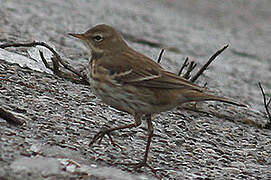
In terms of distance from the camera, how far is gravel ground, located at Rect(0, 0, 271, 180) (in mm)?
3623

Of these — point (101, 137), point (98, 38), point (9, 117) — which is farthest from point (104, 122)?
point (9, 117)

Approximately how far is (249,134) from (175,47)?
13.1 feet

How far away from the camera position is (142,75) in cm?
395

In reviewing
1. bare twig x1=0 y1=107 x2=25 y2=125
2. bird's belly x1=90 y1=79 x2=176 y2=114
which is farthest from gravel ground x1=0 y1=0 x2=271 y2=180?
bird's belly x1=90 y1=79 x2=176 y2=114

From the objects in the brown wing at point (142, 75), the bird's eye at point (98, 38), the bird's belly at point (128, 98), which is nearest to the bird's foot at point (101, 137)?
the bird's belly at point (128, 98)

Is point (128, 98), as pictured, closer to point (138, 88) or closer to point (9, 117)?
point (138, 88)

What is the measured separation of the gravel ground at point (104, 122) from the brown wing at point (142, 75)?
602 millimetres

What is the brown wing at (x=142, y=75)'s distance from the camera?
3.91 m

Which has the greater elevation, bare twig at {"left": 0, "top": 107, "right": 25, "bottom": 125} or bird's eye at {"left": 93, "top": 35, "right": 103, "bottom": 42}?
bird's eye at {"left": 93, "top": 35, "right": 103, "bottom": 42}

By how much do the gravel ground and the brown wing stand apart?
602 millimetres

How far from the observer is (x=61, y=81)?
521 cm

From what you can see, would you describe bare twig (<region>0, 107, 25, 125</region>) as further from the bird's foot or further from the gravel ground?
the bird's foot

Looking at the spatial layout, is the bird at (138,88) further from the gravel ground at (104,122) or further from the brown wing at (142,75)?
Answer: the gravel ground at (104,122)

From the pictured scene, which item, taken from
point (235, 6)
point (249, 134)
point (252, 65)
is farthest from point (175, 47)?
point (235, 6)
